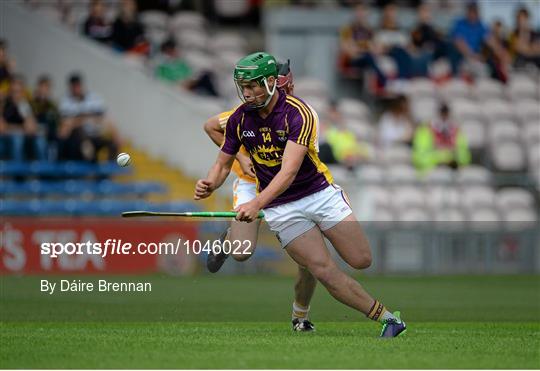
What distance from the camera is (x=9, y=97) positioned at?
22266 mm

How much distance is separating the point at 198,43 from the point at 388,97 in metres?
3.63

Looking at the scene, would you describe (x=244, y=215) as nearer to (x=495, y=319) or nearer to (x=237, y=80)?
(x=237, y=80)

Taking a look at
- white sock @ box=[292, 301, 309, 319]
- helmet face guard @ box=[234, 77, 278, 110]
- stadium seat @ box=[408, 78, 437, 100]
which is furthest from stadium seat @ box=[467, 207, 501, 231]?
helmet face guard @ box=[234, 77, 278, 110]

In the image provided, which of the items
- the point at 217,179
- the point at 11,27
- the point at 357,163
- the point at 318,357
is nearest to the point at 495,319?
the point at 217,179

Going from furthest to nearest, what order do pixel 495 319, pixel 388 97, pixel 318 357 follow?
pixel 388 97, pixel 495 319, pixel 318 357

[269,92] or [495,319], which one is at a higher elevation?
[269,92]

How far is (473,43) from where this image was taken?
27.4 m

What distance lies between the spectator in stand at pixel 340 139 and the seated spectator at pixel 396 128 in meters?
0.97

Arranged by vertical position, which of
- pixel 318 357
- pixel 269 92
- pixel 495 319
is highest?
pixel 269 92

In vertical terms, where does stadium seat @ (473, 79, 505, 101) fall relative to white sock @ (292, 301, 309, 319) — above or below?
above

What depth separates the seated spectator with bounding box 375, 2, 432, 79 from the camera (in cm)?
2602

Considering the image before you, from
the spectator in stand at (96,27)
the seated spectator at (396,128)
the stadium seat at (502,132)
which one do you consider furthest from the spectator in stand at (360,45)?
the spectator in stand at (96,27)

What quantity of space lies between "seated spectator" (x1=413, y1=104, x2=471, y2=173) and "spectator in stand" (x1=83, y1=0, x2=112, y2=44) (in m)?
5.75

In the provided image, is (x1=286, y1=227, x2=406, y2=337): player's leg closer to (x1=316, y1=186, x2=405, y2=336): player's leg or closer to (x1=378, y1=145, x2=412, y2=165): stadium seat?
(x1=316, y1=186, x2=405, y2=336): player's leg
